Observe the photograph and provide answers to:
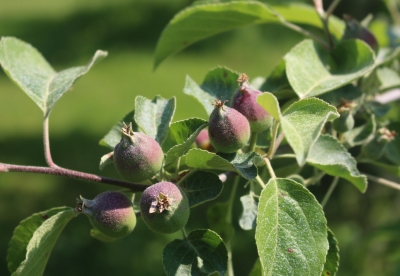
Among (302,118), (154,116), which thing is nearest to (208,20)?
(154,116)

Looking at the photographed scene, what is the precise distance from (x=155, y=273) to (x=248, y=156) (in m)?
3.26

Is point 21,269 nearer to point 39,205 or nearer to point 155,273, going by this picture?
point 155,273

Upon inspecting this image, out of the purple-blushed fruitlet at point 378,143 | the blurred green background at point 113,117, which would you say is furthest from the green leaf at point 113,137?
the blurred green background at point 113,117

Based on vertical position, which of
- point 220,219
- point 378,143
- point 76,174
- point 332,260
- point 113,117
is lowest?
point 113,117

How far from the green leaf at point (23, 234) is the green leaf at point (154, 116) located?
0.34 meters

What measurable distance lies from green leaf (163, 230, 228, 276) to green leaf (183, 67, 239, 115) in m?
0.40

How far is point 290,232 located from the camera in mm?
1088

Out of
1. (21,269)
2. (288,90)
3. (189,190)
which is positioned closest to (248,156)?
(189,190)

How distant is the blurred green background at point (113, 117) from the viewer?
442 centimetres

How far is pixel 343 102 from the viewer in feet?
4.92

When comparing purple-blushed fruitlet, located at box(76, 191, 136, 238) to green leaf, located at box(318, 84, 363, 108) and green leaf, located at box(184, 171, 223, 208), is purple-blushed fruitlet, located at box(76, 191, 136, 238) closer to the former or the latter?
green leaf, located at box(184, 171, 223, 208)

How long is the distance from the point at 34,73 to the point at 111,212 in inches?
27.4

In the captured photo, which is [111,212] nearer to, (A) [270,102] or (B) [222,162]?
(B) [222,162]

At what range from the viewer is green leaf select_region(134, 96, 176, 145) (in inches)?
50.7
